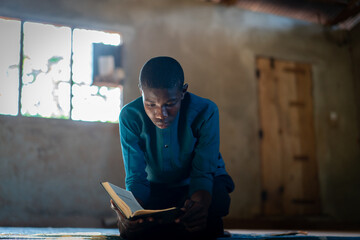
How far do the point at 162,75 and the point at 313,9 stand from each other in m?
5.00

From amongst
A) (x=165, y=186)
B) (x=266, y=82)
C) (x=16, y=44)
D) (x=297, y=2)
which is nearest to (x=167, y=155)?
(x=165, y=186)

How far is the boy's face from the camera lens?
4.74 ft

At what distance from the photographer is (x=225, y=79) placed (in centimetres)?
524

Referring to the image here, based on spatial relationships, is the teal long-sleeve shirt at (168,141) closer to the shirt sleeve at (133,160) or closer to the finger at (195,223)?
the shirt sleeve at (133,160)

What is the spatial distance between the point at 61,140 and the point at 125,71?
3.76 ft

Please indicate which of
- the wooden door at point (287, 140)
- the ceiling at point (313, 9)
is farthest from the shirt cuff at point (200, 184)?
the ceiling at point (313, 9)

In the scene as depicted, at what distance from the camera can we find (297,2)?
5.51 metres

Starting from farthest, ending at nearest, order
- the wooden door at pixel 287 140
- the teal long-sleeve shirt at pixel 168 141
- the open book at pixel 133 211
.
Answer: the wooden door at pixel 287 140 → the teal long-sleeve shirt at pixel 168 141 → the open book at pixel 133 211

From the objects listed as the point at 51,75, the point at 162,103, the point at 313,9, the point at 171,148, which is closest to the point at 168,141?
the point at 171,148

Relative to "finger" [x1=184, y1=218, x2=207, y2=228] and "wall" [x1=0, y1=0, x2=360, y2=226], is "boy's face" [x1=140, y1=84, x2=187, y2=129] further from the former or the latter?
"wall" [x1=0, y1=0, x2=360, y2=226]

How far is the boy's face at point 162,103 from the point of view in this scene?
1445mm

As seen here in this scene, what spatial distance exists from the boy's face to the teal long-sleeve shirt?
7.5 inches

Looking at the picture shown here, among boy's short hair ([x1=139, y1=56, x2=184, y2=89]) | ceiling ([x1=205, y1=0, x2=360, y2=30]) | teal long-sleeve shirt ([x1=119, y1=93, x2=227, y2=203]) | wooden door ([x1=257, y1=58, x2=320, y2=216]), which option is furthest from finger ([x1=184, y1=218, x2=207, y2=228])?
ceiling ([x1=205, y1=0, x2=360, y2=30])

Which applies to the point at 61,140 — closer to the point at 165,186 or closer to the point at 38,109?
the point at 38,109
